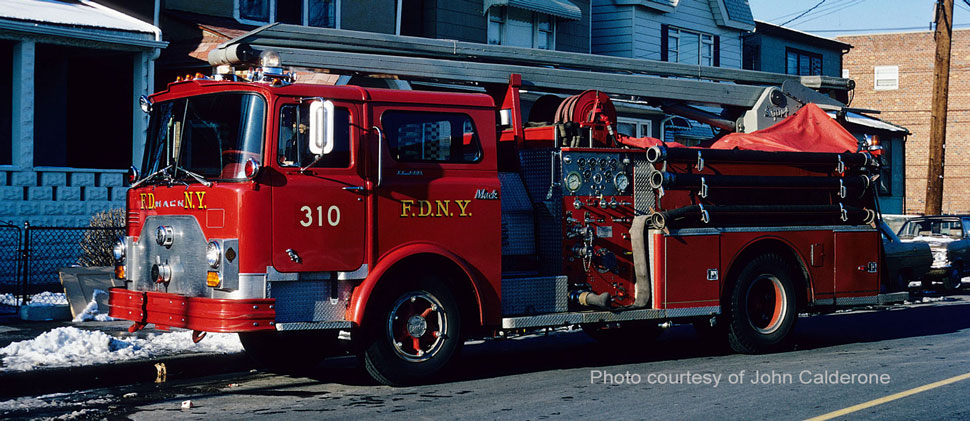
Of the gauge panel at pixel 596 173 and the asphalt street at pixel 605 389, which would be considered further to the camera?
the gauge panel at pixel 596 173

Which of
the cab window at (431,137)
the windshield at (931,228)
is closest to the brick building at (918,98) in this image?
the windshield at (931,228)

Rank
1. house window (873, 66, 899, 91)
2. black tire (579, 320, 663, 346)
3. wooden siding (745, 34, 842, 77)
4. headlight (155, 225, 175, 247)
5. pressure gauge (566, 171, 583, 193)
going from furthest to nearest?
house window (873, 66, 899, 91)
wooden siding (745, 34, 842, 77)
black tire (579, 320, 663, 346)
pressure gauge (566, 171, 583, 193)
headlight (155, 225, 175, 247)

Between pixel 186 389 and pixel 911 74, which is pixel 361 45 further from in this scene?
pixel 911 74

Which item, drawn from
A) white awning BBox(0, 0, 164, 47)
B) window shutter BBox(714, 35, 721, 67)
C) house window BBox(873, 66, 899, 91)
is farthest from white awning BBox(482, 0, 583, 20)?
house window BBox(873, 66, 899, 91)

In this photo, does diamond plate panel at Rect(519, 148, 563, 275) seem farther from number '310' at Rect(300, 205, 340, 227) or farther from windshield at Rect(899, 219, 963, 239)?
windshield at Rect(899, 219, 963, 239)

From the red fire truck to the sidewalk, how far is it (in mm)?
686

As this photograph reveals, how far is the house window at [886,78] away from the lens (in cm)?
5138

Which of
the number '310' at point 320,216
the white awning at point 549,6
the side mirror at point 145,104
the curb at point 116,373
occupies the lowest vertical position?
the curb at point 116,373

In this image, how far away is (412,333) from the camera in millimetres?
9109

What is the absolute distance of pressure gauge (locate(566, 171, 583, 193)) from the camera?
10252 millimetres

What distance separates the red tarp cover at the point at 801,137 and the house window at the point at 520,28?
14.1m

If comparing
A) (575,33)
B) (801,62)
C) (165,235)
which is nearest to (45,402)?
(165,235)

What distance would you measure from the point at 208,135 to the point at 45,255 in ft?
31.0

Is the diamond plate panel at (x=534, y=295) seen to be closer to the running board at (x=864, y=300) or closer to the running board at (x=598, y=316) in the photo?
the running board at (x=598, y=316)
